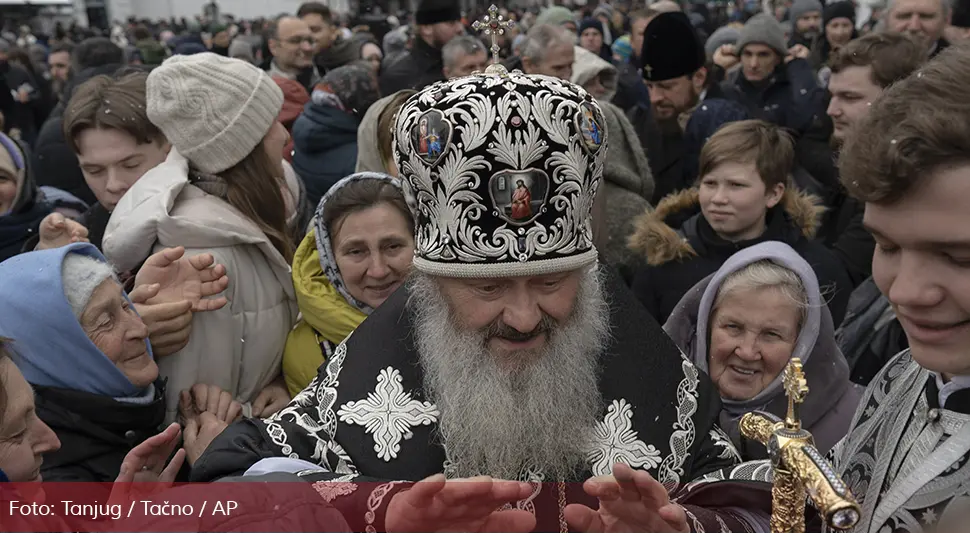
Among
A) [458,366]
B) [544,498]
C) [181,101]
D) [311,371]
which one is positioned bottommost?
[311,371]

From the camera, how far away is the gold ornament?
141 cm

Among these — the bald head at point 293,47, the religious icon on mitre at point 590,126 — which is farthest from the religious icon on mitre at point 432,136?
the bald head at point 293,47

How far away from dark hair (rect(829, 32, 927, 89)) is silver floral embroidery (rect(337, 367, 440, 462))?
3034 mm

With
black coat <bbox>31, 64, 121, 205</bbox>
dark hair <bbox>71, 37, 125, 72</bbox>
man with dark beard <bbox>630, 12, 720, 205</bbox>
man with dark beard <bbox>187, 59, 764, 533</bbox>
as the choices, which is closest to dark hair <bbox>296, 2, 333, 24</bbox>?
dark hair <bbox>71, 37, 125, 72</bbox>

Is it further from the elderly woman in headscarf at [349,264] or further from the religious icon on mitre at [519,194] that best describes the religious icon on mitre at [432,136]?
the elderly woman in headscarf at [349,264]

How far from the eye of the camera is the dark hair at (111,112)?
3.64m

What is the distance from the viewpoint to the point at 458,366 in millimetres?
2438

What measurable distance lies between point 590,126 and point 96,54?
639 centimetres

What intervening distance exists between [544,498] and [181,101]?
1999 mm

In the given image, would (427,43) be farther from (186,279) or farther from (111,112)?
(186,279)

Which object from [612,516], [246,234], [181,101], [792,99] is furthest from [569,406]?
[792,99]

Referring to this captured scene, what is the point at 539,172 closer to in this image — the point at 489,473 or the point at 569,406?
the point at 569,406

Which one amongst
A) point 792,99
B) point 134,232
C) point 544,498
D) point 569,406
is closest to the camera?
point 544,498

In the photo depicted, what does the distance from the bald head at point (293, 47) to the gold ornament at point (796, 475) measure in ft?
21.5
